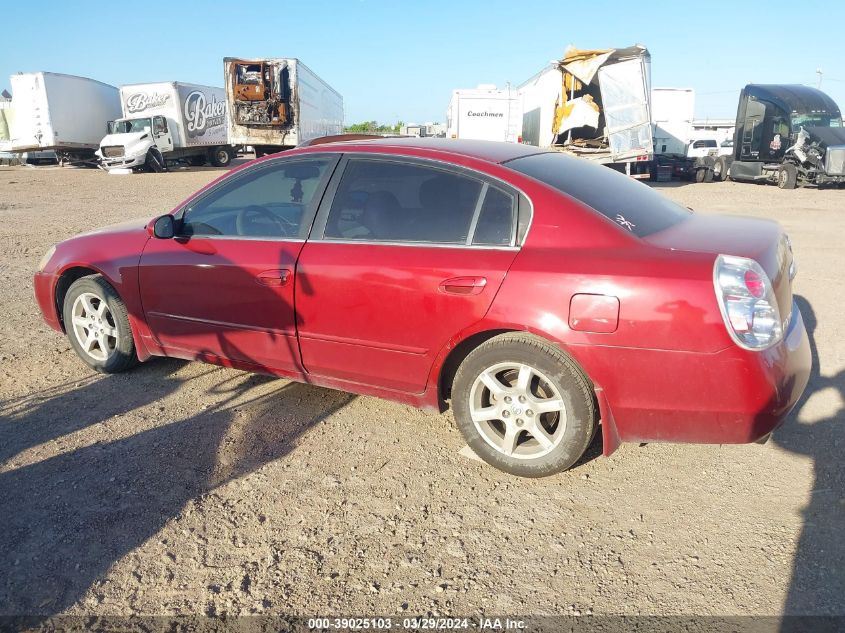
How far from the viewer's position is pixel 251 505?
299 cm

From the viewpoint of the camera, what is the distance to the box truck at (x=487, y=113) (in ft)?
72.4

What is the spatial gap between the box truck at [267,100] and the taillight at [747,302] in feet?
73.1

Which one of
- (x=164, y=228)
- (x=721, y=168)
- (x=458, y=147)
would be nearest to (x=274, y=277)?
(x=164, y=228)

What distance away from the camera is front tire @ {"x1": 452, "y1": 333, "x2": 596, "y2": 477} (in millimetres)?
2951

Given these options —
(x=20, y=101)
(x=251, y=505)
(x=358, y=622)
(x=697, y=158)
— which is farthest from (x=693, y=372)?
(x=20, y=101)

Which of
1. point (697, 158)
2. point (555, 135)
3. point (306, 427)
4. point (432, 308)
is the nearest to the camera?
point (432, 308)

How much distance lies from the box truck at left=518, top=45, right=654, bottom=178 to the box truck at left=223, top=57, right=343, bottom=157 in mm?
9142

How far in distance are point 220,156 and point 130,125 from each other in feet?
17.1

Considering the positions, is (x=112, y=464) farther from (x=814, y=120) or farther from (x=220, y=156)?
(x=220, y=156)

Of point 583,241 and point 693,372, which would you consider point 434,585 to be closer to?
point 693,372

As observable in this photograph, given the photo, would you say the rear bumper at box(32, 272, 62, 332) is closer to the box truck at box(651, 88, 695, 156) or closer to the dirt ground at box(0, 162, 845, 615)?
the dirt ground at box(0, 162, 845, 615)

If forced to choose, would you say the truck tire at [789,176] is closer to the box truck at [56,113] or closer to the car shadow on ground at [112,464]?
the car shadow on ground at [112,464]

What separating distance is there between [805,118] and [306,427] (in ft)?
72.7

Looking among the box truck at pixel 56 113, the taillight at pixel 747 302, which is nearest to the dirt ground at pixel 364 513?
the taillight at pixel 747 302
